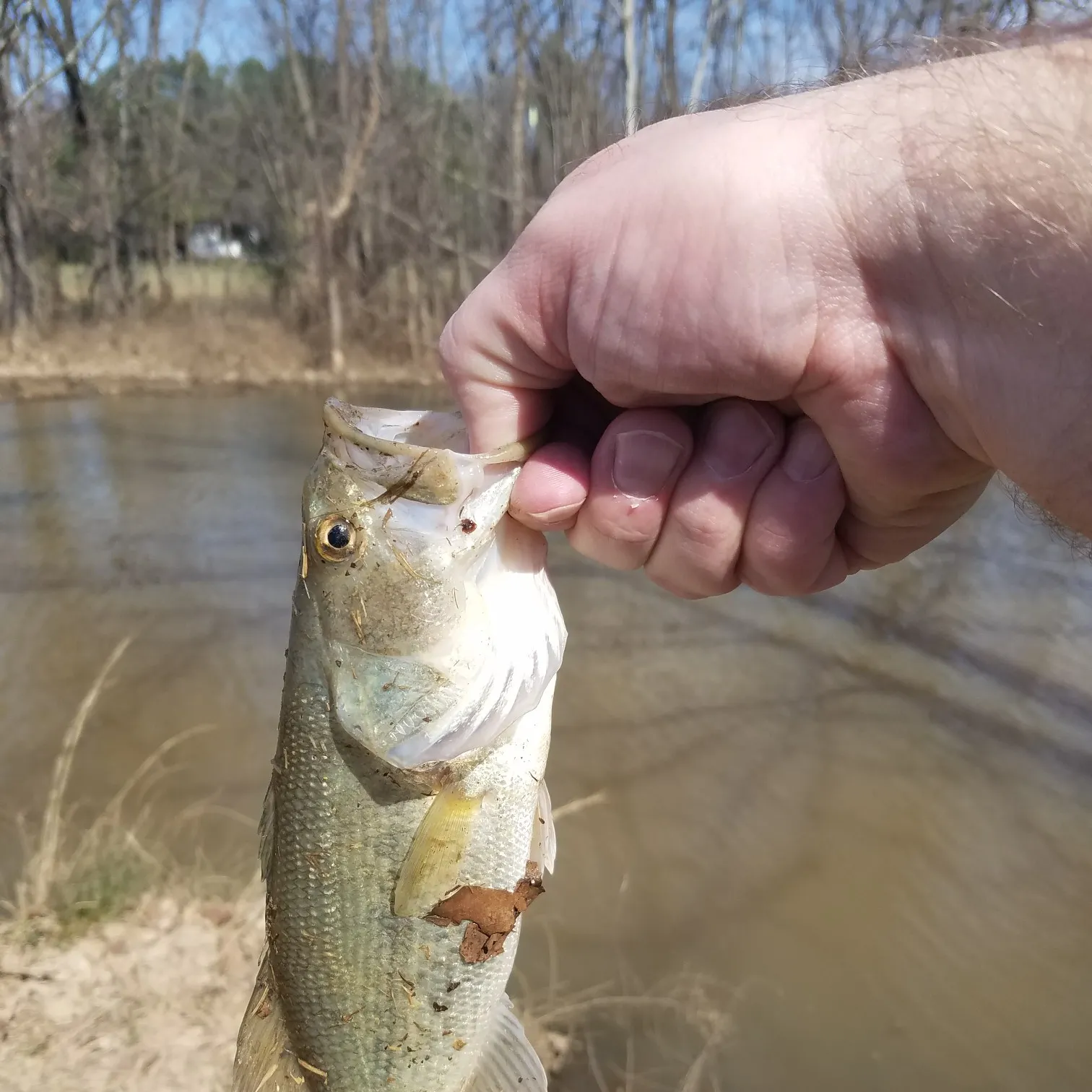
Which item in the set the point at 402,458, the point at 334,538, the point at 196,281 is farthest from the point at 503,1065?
the point at 196,281

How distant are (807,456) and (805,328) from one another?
15.5 inches

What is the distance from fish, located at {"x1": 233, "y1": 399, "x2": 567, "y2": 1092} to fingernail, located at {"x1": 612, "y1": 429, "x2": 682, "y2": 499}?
26 centimetres

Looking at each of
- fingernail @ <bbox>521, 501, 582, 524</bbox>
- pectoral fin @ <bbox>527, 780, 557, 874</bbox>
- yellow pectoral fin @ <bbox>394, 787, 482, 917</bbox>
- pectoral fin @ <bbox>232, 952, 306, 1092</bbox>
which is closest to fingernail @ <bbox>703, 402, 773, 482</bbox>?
fingernail @ <bbox>521, 501, 582, 524</bbox>

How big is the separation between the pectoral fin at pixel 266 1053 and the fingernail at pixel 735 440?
1.51 metres

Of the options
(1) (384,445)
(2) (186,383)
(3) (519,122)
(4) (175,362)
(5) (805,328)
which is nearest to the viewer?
(5) (805,328)

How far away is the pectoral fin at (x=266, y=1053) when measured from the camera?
183 centimetres

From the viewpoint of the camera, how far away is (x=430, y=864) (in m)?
1.77

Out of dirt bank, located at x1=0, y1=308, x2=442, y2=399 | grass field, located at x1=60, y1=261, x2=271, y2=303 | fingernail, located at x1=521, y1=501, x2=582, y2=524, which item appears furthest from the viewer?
grass field, located at x1=60, y1=261, x2=271, y2=303

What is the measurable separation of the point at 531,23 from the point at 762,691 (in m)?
19.1

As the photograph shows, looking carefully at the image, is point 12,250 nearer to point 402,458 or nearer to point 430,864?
point 402,458

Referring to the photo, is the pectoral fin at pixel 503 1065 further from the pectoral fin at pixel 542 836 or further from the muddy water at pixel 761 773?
the muddy water at pixel 761 773

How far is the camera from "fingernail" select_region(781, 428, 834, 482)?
196cm

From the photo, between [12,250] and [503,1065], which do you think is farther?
[12,250]

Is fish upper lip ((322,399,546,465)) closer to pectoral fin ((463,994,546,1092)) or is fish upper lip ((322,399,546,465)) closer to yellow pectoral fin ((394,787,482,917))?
yellow pectoral fin ((394,787,482,917))
